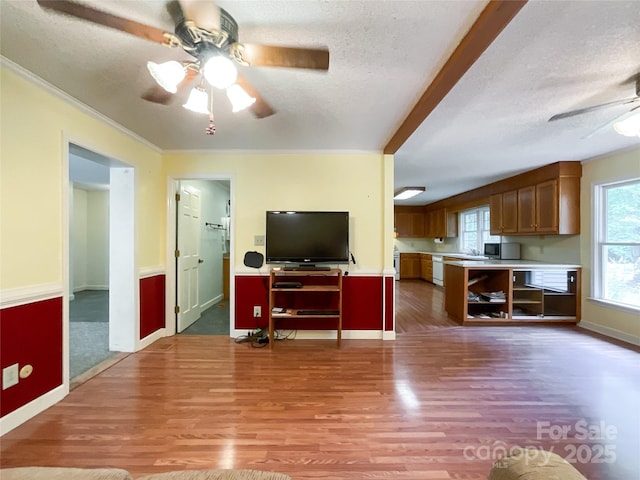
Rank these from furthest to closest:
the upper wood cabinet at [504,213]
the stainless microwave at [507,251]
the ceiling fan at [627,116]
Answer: the stainless microwave at [507,251], the upper wood cabinet at [504,213], the ceiling fan at [627,116]

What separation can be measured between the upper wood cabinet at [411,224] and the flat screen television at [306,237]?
566cm

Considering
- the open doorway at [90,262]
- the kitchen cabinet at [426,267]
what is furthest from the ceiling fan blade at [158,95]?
the kitchen cabinet at [426,267]

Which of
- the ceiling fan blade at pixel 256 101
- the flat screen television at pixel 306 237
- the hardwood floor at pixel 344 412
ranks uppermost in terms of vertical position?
the ceiling fan blade at pixel 256 101

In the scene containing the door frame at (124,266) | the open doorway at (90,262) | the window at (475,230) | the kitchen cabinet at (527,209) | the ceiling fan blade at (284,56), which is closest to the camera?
the ceiling fan blade at (284,56)

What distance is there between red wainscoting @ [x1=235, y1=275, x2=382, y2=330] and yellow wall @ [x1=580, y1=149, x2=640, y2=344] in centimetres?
289

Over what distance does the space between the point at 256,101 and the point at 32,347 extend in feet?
7.52

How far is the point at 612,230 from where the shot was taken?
357cm

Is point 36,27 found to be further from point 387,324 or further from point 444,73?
point 387,324

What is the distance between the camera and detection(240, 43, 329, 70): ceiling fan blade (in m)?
1.33

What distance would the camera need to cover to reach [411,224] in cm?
852

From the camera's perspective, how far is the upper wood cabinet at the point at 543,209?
391cm

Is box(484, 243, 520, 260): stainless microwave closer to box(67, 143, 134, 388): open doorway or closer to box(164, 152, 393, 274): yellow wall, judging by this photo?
box(164, 152, 393, 274): yellow wall

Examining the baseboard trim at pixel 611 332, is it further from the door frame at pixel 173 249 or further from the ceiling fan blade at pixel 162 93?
the ceiling fan blade at pixel 162 93

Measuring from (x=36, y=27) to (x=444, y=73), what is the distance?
228 cm
